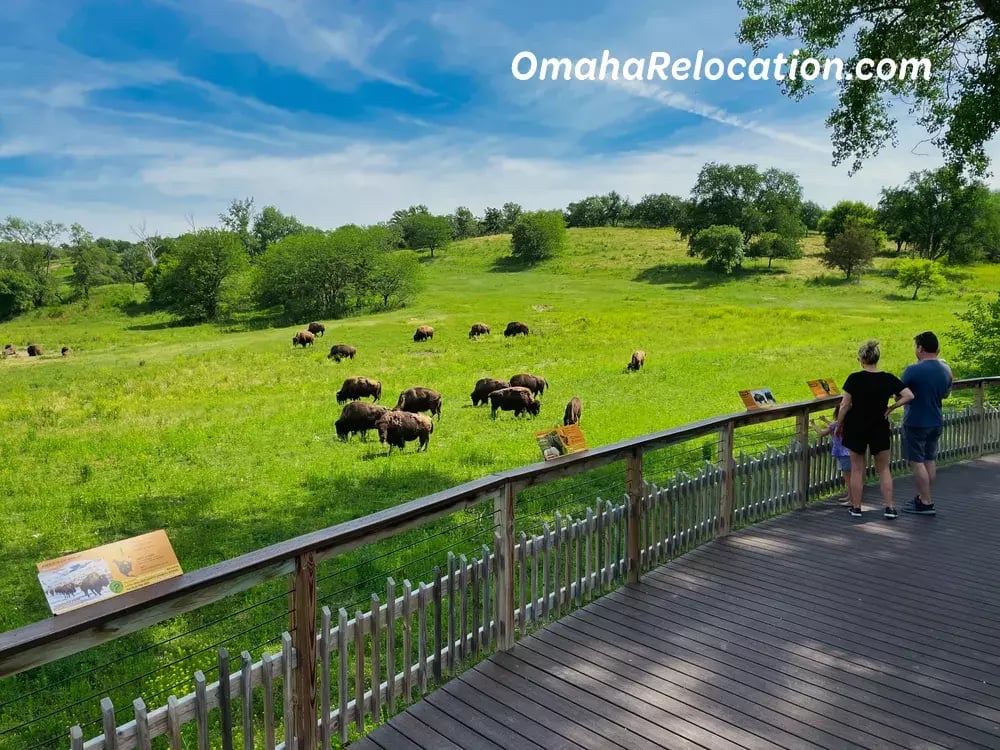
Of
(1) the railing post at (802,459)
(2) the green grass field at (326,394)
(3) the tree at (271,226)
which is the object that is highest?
(3) the tree at (271,226)

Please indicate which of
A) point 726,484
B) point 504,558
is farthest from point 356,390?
point 504,558

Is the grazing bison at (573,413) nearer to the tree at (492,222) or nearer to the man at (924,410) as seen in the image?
the man at (924,410)

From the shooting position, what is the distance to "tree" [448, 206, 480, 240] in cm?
13362

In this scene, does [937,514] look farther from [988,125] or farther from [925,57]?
[925,57]

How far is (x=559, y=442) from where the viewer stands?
5355 millimetres

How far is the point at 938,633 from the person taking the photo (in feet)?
17.2

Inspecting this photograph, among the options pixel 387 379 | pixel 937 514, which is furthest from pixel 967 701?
pixel 387 379

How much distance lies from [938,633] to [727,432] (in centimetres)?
249

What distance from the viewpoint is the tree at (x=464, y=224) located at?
5261 inches

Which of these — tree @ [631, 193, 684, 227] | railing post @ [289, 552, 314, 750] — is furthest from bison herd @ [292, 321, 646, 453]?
tree @ [631, 193, 684, 227]

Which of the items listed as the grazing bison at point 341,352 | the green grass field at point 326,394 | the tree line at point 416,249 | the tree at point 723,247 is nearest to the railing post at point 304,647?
the green grass field at point 326,394

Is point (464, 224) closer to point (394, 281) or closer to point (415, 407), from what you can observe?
point (394, 281)

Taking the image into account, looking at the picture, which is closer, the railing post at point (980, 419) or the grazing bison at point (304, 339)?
the railing post at point (980, 419)

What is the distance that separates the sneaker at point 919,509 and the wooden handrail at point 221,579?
5099 millimetres
